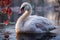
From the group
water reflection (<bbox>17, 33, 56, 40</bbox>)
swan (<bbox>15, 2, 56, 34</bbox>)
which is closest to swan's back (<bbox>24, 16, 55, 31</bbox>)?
swan (<bbox>15, 2, 56, 34</bbox>)

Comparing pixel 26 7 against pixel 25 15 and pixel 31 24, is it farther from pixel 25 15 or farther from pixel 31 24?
pixel 31 24

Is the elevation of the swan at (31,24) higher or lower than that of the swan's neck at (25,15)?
lower

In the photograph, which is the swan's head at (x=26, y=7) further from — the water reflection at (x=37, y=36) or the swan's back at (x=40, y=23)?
the water reflection at (x=37, y=36)

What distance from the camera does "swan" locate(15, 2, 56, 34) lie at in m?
2.41

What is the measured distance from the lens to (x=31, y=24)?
2.41 meters

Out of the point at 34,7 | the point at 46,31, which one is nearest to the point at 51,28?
the point at 46,31

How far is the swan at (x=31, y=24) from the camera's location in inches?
94.8

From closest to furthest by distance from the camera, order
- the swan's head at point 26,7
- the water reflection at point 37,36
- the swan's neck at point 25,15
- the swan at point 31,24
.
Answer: the water reflection at point 37,36, the swan at point 31,24, the swan's head at point 26,7, the swan's neck at point 25,15

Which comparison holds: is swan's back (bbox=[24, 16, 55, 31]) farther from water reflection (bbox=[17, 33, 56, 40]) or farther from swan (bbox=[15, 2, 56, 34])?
water reflection (bbox=[17, 33, 56, 40])

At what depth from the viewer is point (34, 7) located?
9.24 ft

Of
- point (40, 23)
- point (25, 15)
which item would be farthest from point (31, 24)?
point (25, 15)

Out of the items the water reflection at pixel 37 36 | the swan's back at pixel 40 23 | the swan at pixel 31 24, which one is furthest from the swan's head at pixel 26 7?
the water reflection at pixel 37 36

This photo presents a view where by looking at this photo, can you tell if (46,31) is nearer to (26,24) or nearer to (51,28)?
(51,28)

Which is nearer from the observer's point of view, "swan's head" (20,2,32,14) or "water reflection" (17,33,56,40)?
"water reflection" (17,33,56,40)
